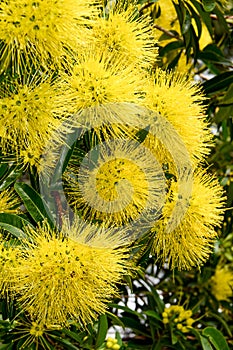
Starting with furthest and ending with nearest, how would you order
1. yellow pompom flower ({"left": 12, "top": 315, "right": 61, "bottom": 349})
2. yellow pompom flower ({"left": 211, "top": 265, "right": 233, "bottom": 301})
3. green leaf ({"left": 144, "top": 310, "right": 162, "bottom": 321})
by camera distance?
yellow pompom flower ({"left": 211, "top": 265, "right": 233, "bottom": 301}), green leaf ({"left": 144, "top": 310, "right": 162, "bottom": 321}), yellow pompom flower ({"left": 12, "top": 315, "right": 61, "bottom": 349})

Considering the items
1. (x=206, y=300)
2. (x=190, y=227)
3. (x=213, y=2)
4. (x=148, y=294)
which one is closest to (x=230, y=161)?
(x=206, y=300)

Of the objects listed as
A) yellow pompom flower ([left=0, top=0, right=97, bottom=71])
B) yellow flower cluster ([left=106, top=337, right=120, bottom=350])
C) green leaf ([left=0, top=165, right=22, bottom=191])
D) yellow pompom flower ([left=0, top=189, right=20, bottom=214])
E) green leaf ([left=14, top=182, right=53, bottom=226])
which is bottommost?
yellow flower cluster ([left=106, top=337, right=120, bottom=350])

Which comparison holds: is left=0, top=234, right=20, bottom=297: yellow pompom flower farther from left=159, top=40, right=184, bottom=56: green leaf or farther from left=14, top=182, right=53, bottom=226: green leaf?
left=159, top=40, right=184, bottom=56: green leaf

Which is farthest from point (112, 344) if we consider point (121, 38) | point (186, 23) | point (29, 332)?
point (186, 23)

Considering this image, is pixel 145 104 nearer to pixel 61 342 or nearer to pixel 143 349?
pixel 61 342

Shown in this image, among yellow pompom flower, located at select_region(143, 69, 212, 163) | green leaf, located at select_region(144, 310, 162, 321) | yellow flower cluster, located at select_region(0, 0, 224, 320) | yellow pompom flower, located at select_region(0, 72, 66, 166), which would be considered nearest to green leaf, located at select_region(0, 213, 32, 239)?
yellow flower cluster, located at select_region(0, 0, 224, 320)

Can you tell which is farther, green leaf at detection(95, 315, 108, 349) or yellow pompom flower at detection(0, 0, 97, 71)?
green leaf at detection(95, 315, 108, 349)
